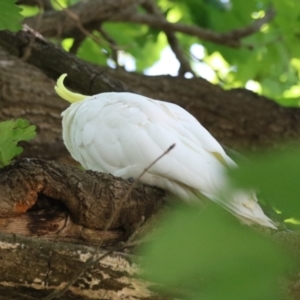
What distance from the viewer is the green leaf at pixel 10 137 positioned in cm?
131

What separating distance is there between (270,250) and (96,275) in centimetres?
64

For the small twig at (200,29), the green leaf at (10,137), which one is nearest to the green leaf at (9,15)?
the green leaf at (10,137)

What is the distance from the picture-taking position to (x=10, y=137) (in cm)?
132

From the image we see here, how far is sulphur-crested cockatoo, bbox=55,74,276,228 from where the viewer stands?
→ 1.56 meters

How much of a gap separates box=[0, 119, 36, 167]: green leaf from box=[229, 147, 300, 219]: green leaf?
91cm


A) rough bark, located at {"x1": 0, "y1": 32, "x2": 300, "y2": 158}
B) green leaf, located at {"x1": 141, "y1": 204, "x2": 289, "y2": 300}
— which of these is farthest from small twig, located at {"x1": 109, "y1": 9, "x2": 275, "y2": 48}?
green leaf, located at {"x1": 141, "y1": 204, "x2": 289, "y2": 300}

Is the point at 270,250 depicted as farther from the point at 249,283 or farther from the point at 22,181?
the point at 22,181

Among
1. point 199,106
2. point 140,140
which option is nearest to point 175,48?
point 199,106

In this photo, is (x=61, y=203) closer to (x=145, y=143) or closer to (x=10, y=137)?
(x=10, y=137)

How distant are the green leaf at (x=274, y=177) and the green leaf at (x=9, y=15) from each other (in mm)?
1069

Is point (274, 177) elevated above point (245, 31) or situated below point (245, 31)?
above

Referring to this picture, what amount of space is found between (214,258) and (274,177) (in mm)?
97

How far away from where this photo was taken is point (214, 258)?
Result: 0.51 m

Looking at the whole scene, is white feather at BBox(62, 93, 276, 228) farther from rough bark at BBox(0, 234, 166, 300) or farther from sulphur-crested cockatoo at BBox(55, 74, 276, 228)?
rough bark at BBox(0, 234, 166, 300)
